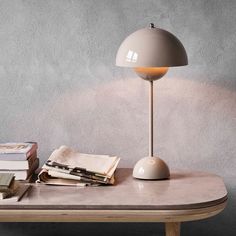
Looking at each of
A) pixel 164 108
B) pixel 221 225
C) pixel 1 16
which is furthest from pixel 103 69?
pixel 221 225

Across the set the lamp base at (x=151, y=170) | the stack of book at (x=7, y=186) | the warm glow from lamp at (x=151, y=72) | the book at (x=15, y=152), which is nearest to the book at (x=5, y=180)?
the stack of book at (x=7, y=186)

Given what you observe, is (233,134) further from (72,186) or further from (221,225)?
(72,186)

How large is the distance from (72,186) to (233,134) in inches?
26.6

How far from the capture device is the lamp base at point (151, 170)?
223cm

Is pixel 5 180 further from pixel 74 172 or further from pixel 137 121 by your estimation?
pixel 137 121

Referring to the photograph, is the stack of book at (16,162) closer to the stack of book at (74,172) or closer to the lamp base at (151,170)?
the stack of book at (74,172)

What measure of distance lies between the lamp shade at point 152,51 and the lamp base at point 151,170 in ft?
1.12

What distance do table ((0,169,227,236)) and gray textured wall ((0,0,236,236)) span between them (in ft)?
1.43

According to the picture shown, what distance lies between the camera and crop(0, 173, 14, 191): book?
6.56 feet

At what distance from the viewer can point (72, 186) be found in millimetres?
2174

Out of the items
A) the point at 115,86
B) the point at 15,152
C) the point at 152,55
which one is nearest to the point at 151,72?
the point at 152,55

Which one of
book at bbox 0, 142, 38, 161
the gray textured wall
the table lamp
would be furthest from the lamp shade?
book at bbox 0, 142, 38, 161

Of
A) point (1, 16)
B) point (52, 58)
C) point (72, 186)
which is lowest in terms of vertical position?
point (72, 186)

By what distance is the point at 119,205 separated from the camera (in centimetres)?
194
